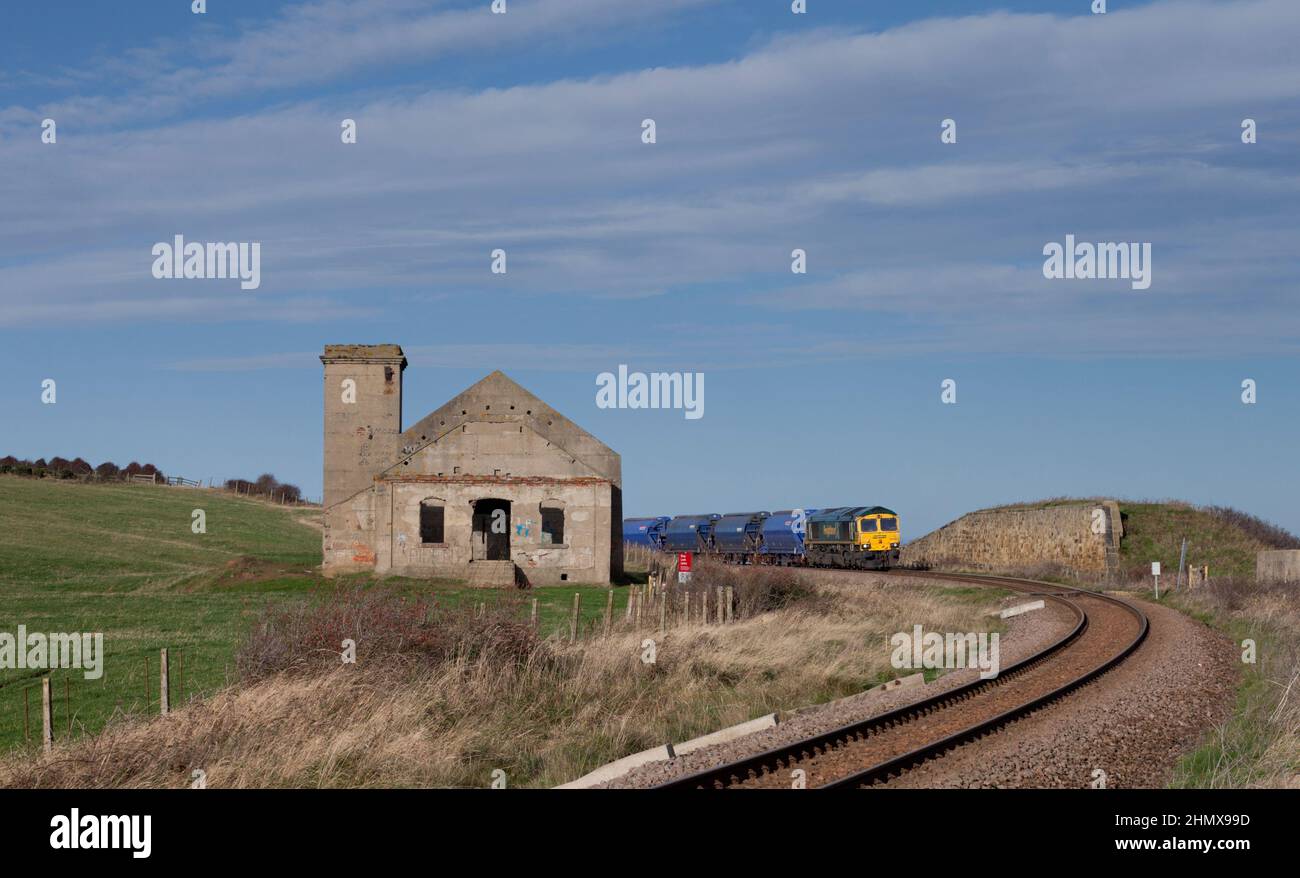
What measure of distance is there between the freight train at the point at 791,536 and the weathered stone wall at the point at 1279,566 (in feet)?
59.3

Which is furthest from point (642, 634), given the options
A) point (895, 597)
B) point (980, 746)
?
point (895, 597)

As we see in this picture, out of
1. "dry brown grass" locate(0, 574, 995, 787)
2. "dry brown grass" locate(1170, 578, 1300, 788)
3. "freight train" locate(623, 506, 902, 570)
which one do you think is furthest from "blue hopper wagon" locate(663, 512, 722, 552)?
"dry brown grass" locate(0, 574, 995, 787)

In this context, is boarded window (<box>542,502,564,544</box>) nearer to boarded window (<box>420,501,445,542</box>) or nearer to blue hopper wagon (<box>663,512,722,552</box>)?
boarded window (<box>420,501,445,542</box>)

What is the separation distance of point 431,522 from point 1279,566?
2771 centimetres

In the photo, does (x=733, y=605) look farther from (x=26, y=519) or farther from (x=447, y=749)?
(x=26, y=519)

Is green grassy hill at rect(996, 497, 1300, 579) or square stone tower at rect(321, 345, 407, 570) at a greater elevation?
square stone tower at rect(321, 345, 407, 570)

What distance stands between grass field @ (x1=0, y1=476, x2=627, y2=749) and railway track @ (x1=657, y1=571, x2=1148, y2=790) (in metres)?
7.06

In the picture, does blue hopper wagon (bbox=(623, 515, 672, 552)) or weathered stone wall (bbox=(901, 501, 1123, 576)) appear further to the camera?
blue hopper wagon (bbox=(623, 515, 672, 552))

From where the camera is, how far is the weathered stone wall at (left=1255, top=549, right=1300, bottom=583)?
36.1 m

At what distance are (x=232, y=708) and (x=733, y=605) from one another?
1748 centimetres

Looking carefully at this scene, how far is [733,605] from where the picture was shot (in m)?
28.9

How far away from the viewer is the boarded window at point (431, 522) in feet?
138

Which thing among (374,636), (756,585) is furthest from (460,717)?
(756,585)

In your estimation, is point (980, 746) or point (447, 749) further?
point (980, 746)
